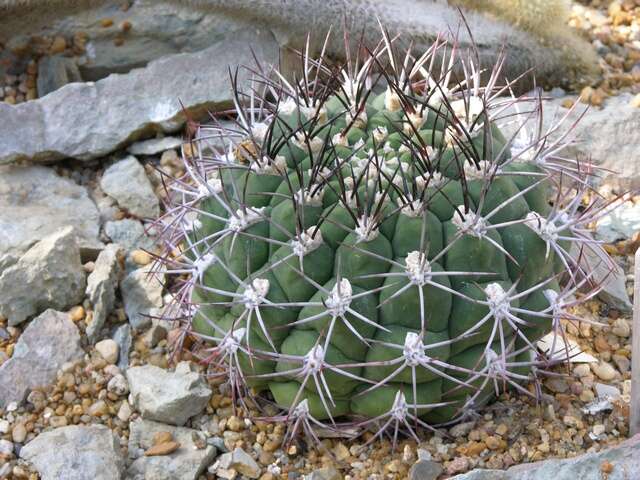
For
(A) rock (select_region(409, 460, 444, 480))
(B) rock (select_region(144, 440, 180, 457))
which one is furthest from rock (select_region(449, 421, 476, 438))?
(B) rock (select_region(144, 440, 180, 457))

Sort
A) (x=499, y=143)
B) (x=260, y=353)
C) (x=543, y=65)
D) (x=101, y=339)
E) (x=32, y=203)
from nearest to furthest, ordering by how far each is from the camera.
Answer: (x=260, y=353) → (x=499, y=143) → (x=101, y=339) → (x=32, y=203) → (x=543, y=65)

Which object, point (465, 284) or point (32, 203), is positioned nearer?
point (465, 284)

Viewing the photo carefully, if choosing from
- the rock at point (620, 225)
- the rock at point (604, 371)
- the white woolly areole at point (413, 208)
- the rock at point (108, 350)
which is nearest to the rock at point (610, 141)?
the rock at point (620, 225)

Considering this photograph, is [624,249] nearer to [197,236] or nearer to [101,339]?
[197,236]

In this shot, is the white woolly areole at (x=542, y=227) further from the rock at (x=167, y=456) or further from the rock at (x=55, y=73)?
the rock at (x=55, y=73)

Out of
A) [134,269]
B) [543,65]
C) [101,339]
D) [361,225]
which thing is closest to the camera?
[361,225]

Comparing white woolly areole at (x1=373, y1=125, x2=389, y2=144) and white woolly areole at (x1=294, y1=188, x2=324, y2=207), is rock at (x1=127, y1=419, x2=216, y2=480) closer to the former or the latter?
white woolly areole at (x1=294, y1=188, x2=324, y2=207)

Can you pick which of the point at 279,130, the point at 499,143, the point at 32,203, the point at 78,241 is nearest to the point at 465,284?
the point at 499,143
